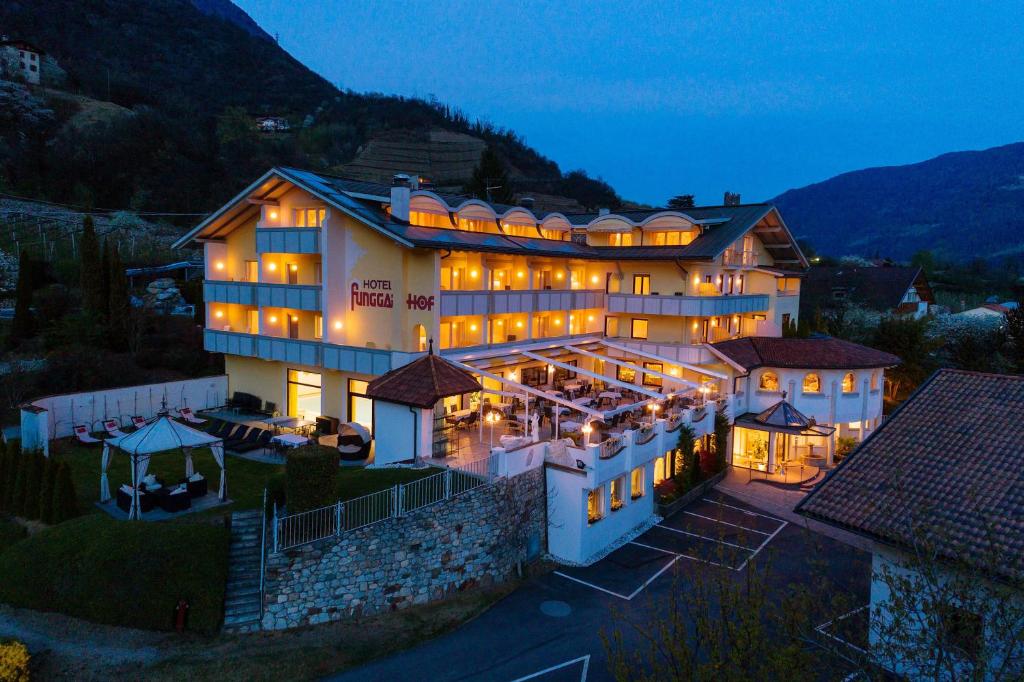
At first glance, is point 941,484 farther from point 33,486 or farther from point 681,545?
point 33,486

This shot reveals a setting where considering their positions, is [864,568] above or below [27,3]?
below

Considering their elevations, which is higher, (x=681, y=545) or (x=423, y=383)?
(x=423, y=383)

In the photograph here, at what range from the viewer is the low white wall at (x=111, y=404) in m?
24.3

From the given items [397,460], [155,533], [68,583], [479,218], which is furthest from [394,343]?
[68,583]

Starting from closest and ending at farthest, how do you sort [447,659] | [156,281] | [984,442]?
[984,442] < [447,659] < [156,281]

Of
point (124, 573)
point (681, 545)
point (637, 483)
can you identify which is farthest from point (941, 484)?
point (124, 573)

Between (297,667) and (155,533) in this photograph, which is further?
(155,533)

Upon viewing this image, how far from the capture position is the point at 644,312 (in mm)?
35312

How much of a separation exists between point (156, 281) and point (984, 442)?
48132mm

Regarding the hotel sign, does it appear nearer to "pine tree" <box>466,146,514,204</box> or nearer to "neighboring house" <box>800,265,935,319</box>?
"pine tree" <box>466,146,514,204</box>

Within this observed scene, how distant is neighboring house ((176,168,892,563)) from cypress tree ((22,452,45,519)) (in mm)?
9947

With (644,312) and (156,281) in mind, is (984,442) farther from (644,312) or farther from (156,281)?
(156,281)

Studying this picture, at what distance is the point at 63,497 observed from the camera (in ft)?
59.6

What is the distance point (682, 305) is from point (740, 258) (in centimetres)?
609
